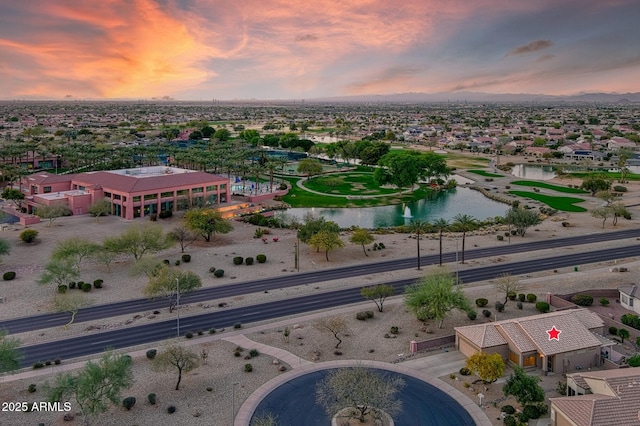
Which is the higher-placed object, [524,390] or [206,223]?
[206,223]

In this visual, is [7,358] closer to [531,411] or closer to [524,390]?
[524,390]

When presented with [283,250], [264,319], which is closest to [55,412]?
[264,319]

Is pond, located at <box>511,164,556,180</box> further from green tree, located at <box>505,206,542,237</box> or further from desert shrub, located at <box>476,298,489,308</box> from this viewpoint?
desert shrub, located at <box>476,298,489,308</box>

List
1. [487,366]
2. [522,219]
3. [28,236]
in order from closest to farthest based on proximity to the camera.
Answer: [487,366], [28,236], [522,219]

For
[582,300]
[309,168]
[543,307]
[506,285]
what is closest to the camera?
[543,307]

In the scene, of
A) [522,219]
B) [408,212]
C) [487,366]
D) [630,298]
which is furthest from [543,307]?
[408,212]

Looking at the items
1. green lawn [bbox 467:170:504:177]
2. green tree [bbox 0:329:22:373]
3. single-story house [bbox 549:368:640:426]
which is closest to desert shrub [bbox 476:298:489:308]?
single-story house [bbox 549:368:640:426]

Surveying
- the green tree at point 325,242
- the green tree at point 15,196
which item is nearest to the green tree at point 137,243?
the green tree at point 325,242

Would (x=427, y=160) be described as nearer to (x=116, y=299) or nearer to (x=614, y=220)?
(x=614, y=220)
